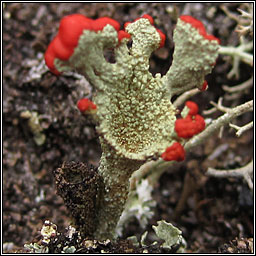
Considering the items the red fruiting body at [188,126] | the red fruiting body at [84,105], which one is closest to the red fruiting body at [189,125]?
the red fruiting body at [188,126]

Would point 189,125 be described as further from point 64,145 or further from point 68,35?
point 64,145

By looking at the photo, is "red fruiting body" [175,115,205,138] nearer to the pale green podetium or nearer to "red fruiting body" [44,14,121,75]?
the pale green podetium

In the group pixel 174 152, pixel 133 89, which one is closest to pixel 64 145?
pixel 133 89

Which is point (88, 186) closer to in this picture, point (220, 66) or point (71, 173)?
point (71, 173)

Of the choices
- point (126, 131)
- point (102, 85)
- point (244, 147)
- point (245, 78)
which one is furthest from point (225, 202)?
point (102, 85)

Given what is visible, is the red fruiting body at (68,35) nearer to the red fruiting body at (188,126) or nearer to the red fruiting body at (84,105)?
the red fruiting body at (84,105)

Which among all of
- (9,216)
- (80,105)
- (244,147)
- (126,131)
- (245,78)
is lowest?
(9,216)
